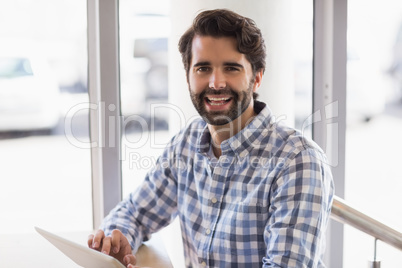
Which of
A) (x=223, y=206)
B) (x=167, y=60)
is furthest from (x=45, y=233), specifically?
(x=167, y=60)

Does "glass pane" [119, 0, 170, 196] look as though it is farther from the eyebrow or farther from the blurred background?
the eyebrow

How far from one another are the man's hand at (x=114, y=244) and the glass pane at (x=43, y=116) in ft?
3.30

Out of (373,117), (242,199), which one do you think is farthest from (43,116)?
(373,117)

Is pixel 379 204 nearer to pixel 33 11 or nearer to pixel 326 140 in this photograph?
pixel 326 140

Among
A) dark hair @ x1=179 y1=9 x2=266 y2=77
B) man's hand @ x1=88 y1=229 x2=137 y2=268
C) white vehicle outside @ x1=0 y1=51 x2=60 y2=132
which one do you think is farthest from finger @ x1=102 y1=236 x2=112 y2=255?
white vehicle outside @ x1=0 y1=51 x2=60 y2=132

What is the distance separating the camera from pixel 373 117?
2850mm

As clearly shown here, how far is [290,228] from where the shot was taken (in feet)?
4.42

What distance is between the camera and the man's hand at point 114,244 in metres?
1.53

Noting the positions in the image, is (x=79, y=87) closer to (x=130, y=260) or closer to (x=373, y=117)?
(x=130, y=260)

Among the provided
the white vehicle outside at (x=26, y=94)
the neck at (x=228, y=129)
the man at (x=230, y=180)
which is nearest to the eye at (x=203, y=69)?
the man at (x=230, y=180)

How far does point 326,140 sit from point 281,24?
615 mm

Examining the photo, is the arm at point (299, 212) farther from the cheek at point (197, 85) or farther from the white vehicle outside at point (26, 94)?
the white vehicle outside at point (26, 94)

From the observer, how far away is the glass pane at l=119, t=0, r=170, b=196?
2.46 m

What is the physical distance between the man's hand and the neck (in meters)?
0.40
